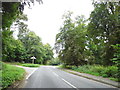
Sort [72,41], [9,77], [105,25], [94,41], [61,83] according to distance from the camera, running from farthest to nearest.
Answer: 1. [72,41]
2. [94,41]
3. [105,25]
4. [61,83]
5. [9,77]

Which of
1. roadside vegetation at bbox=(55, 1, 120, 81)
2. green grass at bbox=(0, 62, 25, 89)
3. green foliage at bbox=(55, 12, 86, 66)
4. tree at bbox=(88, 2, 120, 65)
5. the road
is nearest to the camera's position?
green grass at bbox=(0, 62, 25, 89)

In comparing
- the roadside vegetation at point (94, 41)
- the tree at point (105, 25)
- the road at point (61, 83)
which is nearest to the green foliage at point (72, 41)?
the roadside vegetation at point (94, 41)

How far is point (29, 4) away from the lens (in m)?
6.87

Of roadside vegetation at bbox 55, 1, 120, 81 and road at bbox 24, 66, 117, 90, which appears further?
roadside vegetation at bbox 55, 1, 120, 81

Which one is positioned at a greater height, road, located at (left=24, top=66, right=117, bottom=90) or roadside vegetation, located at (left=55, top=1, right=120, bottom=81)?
roadside vegetation, located at (left=55, top=1, right=120, bottom=81)

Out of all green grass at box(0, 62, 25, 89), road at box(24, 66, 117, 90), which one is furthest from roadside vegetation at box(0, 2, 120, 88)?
road at box(24, 66, 117, 90)

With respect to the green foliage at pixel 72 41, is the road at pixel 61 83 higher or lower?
lower

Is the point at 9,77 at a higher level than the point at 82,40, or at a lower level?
lower

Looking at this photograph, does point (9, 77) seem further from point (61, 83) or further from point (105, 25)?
point (105, 25)

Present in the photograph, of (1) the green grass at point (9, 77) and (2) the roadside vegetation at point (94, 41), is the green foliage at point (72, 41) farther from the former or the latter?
(1) the green grass at point (9, 77)

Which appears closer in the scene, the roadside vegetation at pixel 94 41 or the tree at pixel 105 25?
the roadside vegetation at pixel 94 41

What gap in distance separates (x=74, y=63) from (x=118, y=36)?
15.4 meters

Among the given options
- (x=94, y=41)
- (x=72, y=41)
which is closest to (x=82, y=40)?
(x=72, y=41)

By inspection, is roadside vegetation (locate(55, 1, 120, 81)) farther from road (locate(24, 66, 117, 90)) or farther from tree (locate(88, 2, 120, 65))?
road (locate(24, 66, 117, 90))
